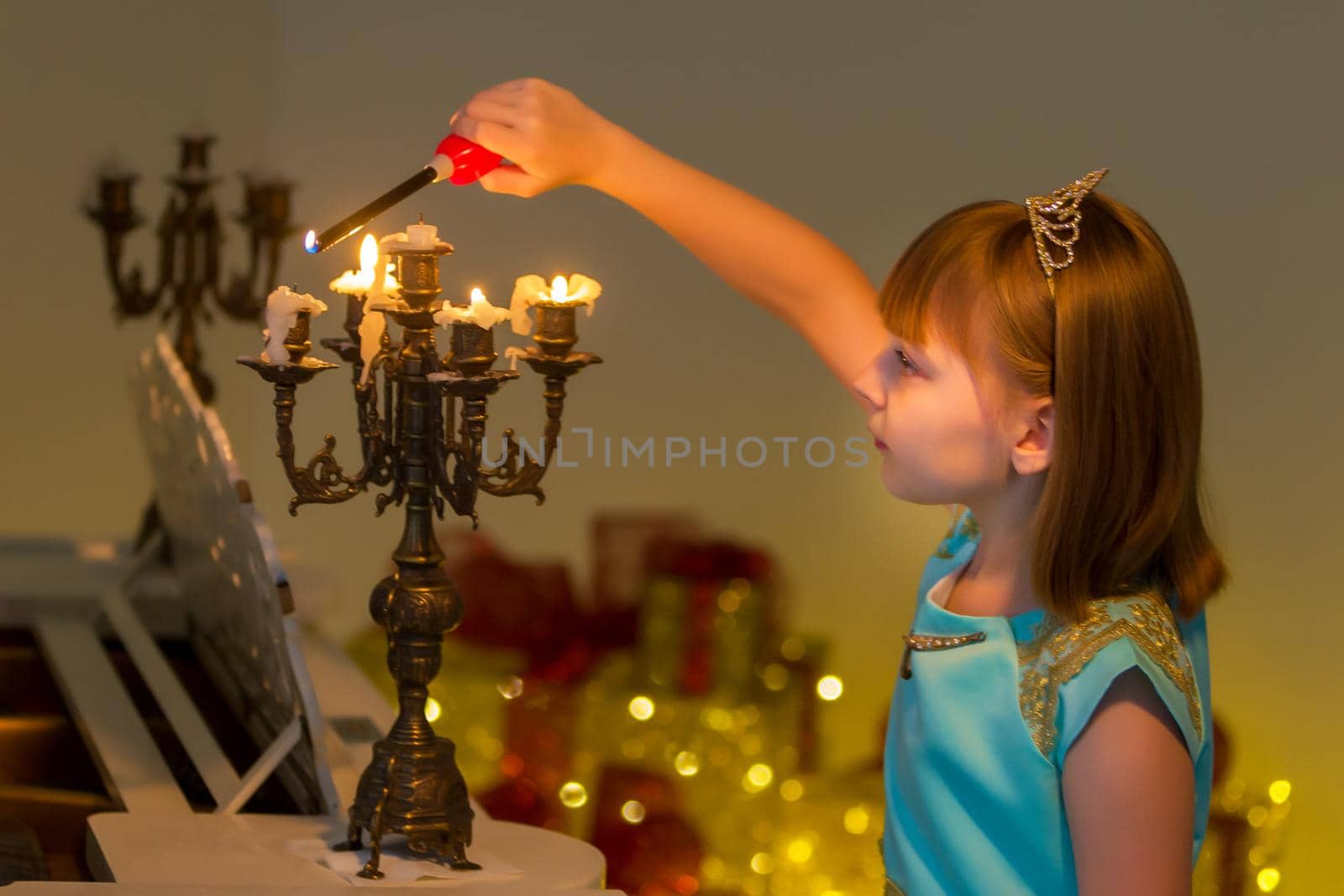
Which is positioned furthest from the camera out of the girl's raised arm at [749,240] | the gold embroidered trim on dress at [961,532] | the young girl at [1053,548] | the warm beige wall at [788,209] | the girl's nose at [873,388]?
the warm beige wall at [788,209]

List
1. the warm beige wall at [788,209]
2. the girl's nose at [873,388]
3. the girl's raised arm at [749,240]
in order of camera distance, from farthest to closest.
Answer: the warm beige wall at [788,209] < the girl's raised arm at [749,240] < the girl's nose at [873,388]

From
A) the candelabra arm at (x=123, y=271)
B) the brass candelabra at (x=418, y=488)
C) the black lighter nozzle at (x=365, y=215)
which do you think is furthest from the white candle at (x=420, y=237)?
the candelabra arm at (x=123, y=271)

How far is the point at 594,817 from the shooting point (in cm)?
309

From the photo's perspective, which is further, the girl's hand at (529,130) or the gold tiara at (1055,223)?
the girl's hand at (529,130)

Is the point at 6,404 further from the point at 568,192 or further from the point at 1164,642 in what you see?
the point at 1164,642

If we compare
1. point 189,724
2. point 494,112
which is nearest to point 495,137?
point 494,112

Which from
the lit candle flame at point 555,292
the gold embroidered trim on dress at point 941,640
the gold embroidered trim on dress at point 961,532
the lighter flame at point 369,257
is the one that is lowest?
the gold embroidered trim on dress at point 941,640

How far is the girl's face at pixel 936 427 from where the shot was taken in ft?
3.27

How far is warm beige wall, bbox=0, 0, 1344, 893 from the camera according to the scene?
2.66 m

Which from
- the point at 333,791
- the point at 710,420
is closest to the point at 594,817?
the point at 710,420

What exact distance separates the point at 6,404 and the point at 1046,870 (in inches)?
106

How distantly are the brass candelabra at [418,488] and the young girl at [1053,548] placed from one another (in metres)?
0.39

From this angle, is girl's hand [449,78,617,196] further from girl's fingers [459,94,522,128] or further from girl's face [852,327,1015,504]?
girl's face [852,327,1015,504]

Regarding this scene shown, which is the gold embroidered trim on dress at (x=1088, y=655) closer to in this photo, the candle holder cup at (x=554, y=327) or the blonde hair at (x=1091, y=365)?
the blonde hair at (x=1091, y=365)
